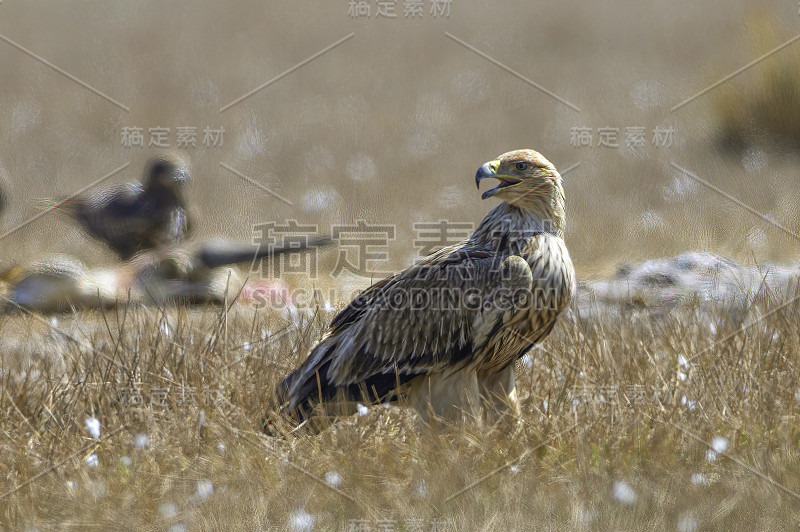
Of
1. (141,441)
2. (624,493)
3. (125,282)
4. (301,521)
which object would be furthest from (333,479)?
(125,282)

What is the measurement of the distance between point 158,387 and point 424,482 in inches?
65.0

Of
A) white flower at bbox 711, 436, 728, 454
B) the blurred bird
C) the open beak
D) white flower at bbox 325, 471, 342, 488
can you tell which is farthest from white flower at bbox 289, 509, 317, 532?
the blurred bird

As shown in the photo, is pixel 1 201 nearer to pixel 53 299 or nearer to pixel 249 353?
pixel 53 299

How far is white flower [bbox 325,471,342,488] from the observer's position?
3.76 m

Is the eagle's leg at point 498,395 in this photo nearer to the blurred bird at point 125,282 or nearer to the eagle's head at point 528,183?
the eagle's head at point 528,183

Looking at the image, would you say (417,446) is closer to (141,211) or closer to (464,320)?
(464,320)

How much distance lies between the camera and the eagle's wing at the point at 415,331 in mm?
4621

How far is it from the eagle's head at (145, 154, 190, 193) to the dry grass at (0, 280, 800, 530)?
249cm

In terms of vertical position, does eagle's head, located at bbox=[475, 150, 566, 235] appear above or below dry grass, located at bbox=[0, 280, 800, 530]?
above

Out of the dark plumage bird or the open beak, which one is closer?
the open beak

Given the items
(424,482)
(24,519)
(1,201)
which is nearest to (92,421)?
(24,519)

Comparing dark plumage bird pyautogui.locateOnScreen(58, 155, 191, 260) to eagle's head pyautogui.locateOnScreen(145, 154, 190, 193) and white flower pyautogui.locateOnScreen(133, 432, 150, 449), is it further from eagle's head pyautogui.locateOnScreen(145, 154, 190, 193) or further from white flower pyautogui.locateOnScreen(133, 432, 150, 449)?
white flower pyautogui.locateOnScreen(133, 432, 150, 449)

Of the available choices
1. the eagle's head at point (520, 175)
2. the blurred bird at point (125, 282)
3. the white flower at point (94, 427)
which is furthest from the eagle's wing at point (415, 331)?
the blurred bird at point (125, 282)

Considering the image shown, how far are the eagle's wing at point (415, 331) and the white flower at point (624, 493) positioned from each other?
1.13m
